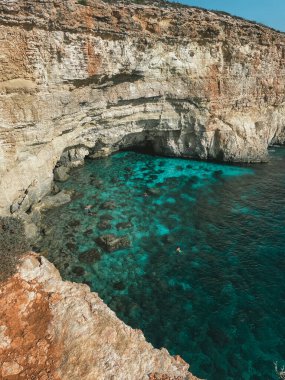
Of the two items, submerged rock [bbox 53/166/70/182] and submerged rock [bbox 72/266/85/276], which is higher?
submerged rock [bbox 53/166/70/182]

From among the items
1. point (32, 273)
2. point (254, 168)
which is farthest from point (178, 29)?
point (32, 273)

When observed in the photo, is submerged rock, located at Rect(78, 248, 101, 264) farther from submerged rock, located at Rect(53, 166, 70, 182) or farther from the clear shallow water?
submerged rock, located at Rect(53, 166, 70, 182)

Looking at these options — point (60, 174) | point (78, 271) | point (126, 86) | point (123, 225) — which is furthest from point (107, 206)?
point (126, 86)

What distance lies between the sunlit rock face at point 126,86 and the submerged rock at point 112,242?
5.50 meters

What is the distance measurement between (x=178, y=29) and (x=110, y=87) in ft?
26.8

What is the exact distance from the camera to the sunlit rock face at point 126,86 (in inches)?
733

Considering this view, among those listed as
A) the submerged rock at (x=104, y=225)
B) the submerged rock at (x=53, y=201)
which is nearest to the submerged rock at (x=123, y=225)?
the submerged rock at (x=104, y=225)

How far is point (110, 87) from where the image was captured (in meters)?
25.6

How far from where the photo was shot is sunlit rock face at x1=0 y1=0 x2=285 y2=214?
733 inches

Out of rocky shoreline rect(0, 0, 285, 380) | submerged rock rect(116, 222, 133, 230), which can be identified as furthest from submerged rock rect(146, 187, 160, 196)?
rocky shoreline rect(0, 0, 285, 380)

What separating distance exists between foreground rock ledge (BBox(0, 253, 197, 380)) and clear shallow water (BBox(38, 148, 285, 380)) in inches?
118

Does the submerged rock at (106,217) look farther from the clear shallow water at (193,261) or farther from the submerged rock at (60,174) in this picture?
the submerged rock at (60,174)

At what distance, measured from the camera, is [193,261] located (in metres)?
17.4

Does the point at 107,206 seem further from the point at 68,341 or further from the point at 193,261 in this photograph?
the point at 68,341
